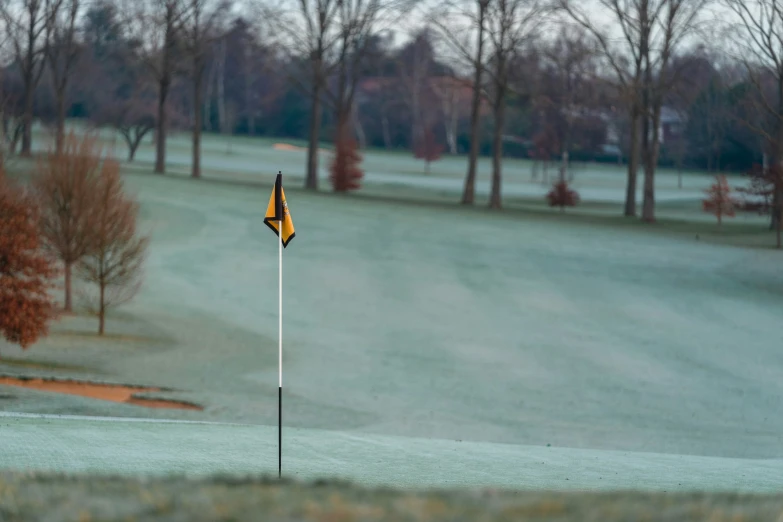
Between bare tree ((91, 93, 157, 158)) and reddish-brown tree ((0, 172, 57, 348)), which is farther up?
bare tree ((91, 93, 157, 158))

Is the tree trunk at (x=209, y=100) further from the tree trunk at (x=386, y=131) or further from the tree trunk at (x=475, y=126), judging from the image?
the tree trunk at (x=475, y=126)

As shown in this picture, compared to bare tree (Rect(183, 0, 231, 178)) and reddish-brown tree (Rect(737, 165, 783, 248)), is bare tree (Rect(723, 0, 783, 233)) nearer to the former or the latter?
reddish-brown tree (Rect(737, 165, 783, 248))

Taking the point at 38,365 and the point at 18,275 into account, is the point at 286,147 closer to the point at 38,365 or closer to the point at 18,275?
the point at 18,275

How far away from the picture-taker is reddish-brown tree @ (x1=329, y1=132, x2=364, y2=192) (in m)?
60.3

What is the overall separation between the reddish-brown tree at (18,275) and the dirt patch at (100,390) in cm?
128

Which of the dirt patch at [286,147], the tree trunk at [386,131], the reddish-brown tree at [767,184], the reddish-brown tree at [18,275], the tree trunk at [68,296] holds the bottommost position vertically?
the tree trunk at [68,296]

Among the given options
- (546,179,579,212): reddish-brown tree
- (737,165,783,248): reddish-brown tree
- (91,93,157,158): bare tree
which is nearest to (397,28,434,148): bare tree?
(91,93,157,158): bare tree

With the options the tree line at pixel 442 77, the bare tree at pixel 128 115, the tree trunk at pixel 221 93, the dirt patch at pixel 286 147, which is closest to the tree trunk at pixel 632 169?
the tree line at pixel 442 77

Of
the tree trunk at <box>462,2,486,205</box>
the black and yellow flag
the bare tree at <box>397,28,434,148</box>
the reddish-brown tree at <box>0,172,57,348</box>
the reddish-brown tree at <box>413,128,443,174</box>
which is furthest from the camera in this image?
the bare tree at <box>397,28,434,148</box>

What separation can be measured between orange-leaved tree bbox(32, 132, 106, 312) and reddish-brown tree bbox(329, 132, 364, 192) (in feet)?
113

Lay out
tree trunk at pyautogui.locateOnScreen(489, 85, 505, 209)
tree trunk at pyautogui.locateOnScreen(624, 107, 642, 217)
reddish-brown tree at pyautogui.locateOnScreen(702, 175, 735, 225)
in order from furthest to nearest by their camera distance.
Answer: tree trunk at pyautogui.locateOnScreen(489, 85, 505, 209) → tree trunk at pyautogui.locateOnScreen(624, 107, 642, 217) → reddish-brown tree at pyautogui.locateOnScreen(702, 175, 735, 225)

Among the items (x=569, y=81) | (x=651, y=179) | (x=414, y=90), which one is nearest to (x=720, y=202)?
(x=651, y=179)

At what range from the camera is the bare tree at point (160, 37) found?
64812 millimetres

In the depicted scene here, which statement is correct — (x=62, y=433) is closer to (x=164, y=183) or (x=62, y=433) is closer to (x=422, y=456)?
(x=422, y=456)
